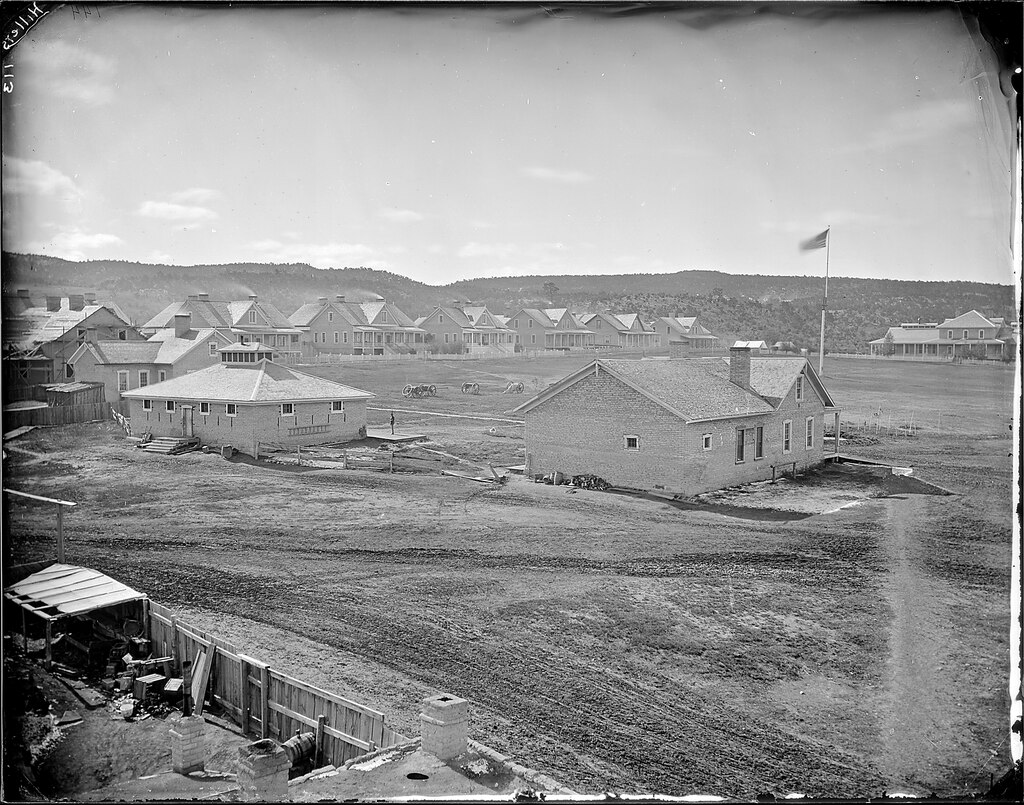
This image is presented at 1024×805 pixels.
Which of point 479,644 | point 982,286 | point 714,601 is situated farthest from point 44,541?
point 982,286

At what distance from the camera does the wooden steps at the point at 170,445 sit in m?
5.91

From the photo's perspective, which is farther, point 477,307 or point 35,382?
point 477,307

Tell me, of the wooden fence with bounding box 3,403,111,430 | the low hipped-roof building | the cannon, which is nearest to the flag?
the cannon

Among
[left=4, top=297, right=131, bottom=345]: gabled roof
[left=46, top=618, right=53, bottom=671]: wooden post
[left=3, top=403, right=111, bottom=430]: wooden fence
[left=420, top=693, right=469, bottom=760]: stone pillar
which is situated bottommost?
[left=420, top=693, right=469, bottom=760]: stone pillar

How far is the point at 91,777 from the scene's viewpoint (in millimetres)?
4566

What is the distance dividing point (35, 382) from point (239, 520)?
1.60 metres

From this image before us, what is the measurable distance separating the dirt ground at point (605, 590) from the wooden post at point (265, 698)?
282 millimetres

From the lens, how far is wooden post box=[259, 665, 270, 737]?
4898mm

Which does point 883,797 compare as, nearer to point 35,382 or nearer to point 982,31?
point 982,31

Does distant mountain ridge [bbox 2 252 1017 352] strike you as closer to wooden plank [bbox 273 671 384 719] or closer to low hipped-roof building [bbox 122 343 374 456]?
low hipped-roof building [bbox 122 343 374 456]

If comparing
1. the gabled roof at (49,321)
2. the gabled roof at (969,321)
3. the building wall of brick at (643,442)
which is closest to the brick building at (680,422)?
the building wall of brick at (643,442)

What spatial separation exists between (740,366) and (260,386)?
3.71 metres

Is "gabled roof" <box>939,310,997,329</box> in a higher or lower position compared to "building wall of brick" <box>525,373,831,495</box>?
higher

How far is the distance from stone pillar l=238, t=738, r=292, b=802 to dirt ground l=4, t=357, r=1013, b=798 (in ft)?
2.65
